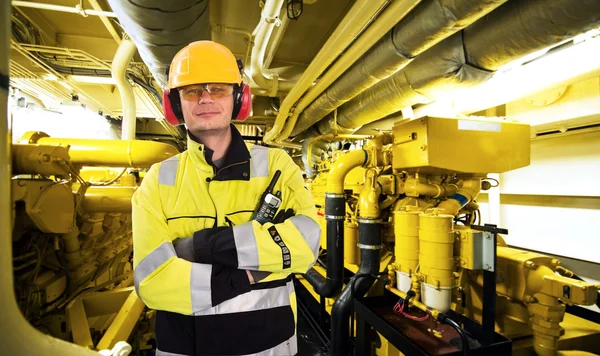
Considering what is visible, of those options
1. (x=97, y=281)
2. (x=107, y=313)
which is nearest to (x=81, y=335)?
(x=107, y=313)

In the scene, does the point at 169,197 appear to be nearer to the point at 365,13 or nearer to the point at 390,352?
the point at 365,13

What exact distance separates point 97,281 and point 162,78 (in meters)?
2.79

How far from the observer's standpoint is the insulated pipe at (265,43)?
1712 mm

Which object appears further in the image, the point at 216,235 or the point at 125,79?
the point at 125,79

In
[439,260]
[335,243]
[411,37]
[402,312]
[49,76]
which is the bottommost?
[402,312]

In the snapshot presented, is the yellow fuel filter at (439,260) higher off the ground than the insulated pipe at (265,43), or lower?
lower

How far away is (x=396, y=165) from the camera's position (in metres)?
2.69

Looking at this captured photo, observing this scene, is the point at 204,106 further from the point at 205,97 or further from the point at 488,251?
the point at 488,251

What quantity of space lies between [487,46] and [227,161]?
1731mm

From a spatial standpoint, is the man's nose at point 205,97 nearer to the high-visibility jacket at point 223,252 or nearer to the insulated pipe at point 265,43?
the high-visibility jacket at point 223,252

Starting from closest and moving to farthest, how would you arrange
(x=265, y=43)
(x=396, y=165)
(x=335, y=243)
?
(x=265, y=43) → (x=396, y=165) → (x=335, y=243)

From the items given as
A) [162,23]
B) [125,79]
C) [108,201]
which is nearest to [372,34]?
[162,23]

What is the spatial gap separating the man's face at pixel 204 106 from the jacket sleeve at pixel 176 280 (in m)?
0.50

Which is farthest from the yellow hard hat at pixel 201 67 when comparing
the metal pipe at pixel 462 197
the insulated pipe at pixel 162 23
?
the metal pipe at pixel 462 197
